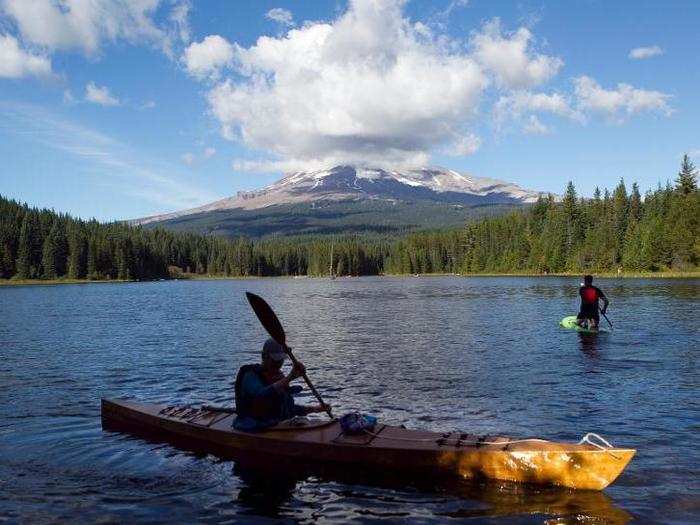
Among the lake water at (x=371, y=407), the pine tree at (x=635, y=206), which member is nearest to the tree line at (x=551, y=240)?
the pine tree at (x=635, y=206)

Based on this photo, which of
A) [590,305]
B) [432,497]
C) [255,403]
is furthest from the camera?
[590,305]

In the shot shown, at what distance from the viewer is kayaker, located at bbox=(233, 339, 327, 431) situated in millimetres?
14438

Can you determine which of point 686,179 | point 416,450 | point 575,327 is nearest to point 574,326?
point 575,327

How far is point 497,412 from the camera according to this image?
1877 cm

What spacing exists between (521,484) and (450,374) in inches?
526

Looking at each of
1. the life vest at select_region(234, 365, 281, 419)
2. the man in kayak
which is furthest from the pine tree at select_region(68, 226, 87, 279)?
the life vest at select_region(234, 365, 281, 419)

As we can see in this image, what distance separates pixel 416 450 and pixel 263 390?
3.94m

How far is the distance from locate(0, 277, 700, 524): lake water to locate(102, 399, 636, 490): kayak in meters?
0.33

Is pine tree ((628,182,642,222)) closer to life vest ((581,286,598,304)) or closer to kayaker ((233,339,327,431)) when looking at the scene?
life vest ((581,286,598,304))

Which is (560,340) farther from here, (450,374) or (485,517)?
(485,517)

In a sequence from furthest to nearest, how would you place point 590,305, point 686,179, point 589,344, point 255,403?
point 686,179 → point 590,305 → point 589,344 → point 255,403

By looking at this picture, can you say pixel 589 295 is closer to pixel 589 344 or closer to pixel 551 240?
pixel 589 344

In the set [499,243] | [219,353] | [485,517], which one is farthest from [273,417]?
[499,243]

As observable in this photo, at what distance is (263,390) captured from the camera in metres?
14.3
